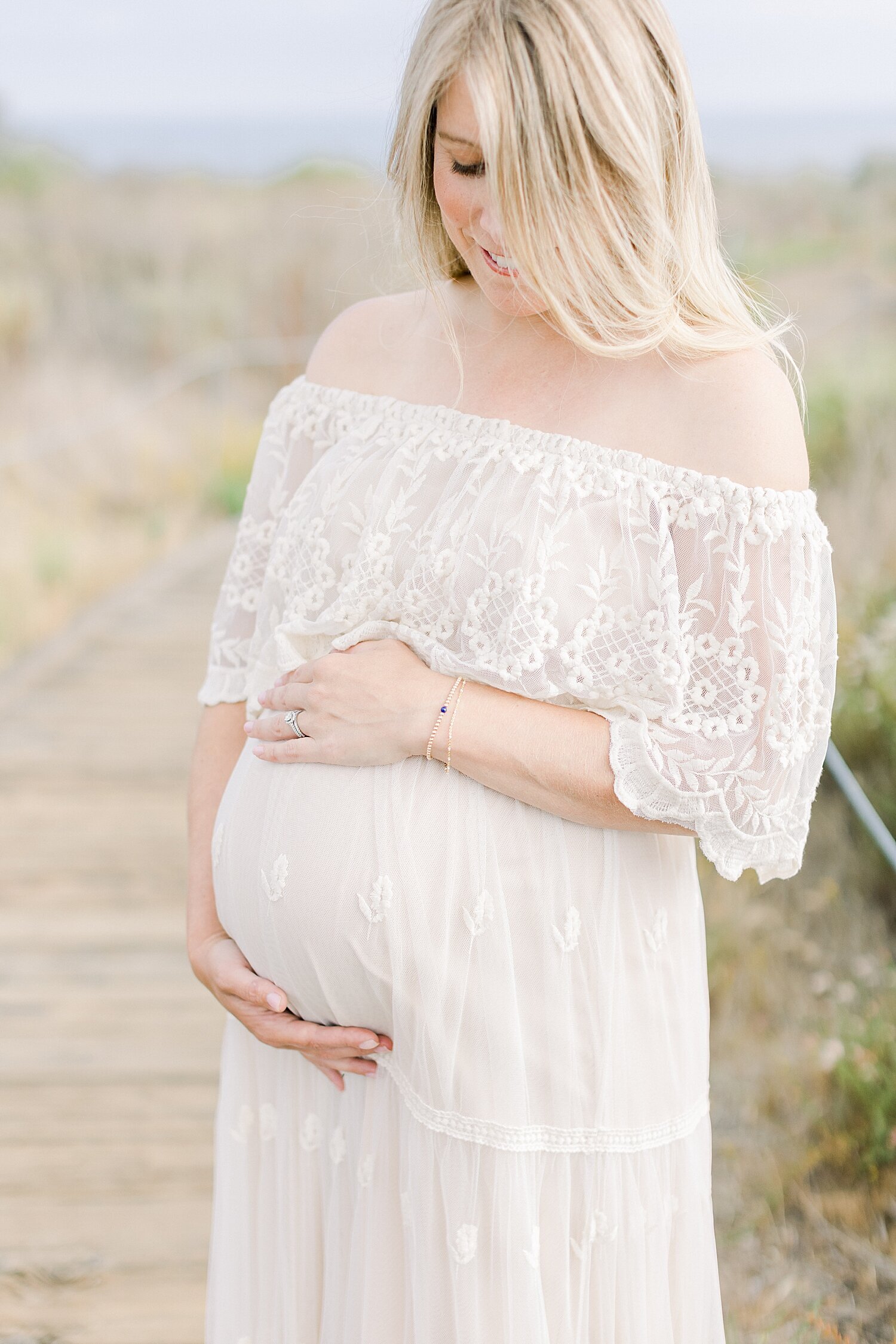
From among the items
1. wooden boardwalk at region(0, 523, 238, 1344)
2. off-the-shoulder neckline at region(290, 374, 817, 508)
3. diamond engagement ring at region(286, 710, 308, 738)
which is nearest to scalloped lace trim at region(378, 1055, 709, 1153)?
diamond engagement ring at region(286, 710, 308, 738)

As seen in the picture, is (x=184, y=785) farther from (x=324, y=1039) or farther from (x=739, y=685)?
(x=739, y=685)

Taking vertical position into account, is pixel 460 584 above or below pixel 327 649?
above

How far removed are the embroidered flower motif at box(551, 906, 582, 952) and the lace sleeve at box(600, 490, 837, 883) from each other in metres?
0.13

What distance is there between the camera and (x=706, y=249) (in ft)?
3.60

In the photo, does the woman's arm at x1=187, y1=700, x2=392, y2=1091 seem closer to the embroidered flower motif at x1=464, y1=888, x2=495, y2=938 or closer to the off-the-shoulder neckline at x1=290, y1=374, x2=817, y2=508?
the embroidered flower motif at x1=464, y1=888, x2=495, y2=938

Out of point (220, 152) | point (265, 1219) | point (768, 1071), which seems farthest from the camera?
point (220, 152)

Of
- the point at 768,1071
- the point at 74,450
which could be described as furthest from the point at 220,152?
the point at 768,1071

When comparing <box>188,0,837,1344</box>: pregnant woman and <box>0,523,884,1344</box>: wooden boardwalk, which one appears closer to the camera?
<box>188,0,837,1344</box>: pregnant woman

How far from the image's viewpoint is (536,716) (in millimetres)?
1116

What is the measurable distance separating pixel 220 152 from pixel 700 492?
218ft

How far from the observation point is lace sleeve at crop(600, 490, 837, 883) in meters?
1.03

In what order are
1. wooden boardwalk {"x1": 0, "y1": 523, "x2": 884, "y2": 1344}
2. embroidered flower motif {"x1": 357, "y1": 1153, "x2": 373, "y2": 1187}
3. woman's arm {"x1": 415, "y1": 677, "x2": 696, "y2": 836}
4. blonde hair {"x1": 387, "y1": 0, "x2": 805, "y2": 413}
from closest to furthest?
blonde hair {"x1": 387, "y1": 0, "x2": 805, "y2": 413} → woman's arm {"x1": 415, "y1": 677, "x2": 696, "y2": 836} → embroidered flower motif {"x1": 357, "y1": 1153, "x2": 373, "y2": 1187} → wooden boardwalk {"x1": 0, "y1": 523, "x2": 884, "y2": 1344}

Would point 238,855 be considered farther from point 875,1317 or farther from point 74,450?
point 74,450

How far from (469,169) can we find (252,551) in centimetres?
52
